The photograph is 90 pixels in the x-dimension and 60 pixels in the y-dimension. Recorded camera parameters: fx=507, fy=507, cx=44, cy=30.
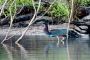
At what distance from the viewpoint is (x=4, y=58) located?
656 inches

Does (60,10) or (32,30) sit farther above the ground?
(60,10)

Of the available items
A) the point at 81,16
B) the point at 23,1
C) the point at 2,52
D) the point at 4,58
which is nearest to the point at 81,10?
the point at 81,16

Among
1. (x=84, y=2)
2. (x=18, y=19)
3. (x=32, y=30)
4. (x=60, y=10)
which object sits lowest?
(x=32, y=30)

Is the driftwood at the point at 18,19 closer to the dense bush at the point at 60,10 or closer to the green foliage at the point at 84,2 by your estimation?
the dense bush at the point at 60,10

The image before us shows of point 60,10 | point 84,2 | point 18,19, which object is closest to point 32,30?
point 18,19

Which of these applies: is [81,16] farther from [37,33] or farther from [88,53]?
[88,53]

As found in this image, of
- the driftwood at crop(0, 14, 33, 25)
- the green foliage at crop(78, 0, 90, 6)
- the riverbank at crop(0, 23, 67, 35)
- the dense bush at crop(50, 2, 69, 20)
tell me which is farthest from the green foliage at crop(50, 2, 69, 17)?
the driftwood at crop(0, 14, 33, 25)

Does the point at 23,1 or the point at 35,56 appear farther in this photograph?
the point at 23,1

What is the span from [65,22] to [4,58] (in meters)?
16.5

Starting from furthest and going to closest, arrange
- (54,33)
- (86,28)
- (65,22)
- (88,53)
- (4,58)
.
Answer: (65,22), (86,28), (54,33), (88,53), (4,58)

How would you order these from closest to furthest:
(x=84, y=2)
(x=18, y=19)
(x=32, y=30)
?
1. (x=32, y=30)
2. (x=18, y=19)
3. (x=84, y=2)

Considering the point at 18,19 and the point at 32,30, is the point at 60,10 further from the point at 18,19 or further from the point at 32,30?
the point at 32,30

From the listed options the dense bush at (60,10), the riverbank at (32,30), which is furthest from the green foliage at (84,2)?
the riverbank at (32,30)

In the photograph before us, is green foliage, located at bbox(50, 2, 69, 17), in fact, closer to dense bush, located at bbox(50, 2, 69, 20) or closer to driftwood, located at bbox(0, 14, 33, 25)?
dense bush, located at bbox(50, 2, 69, 20)
